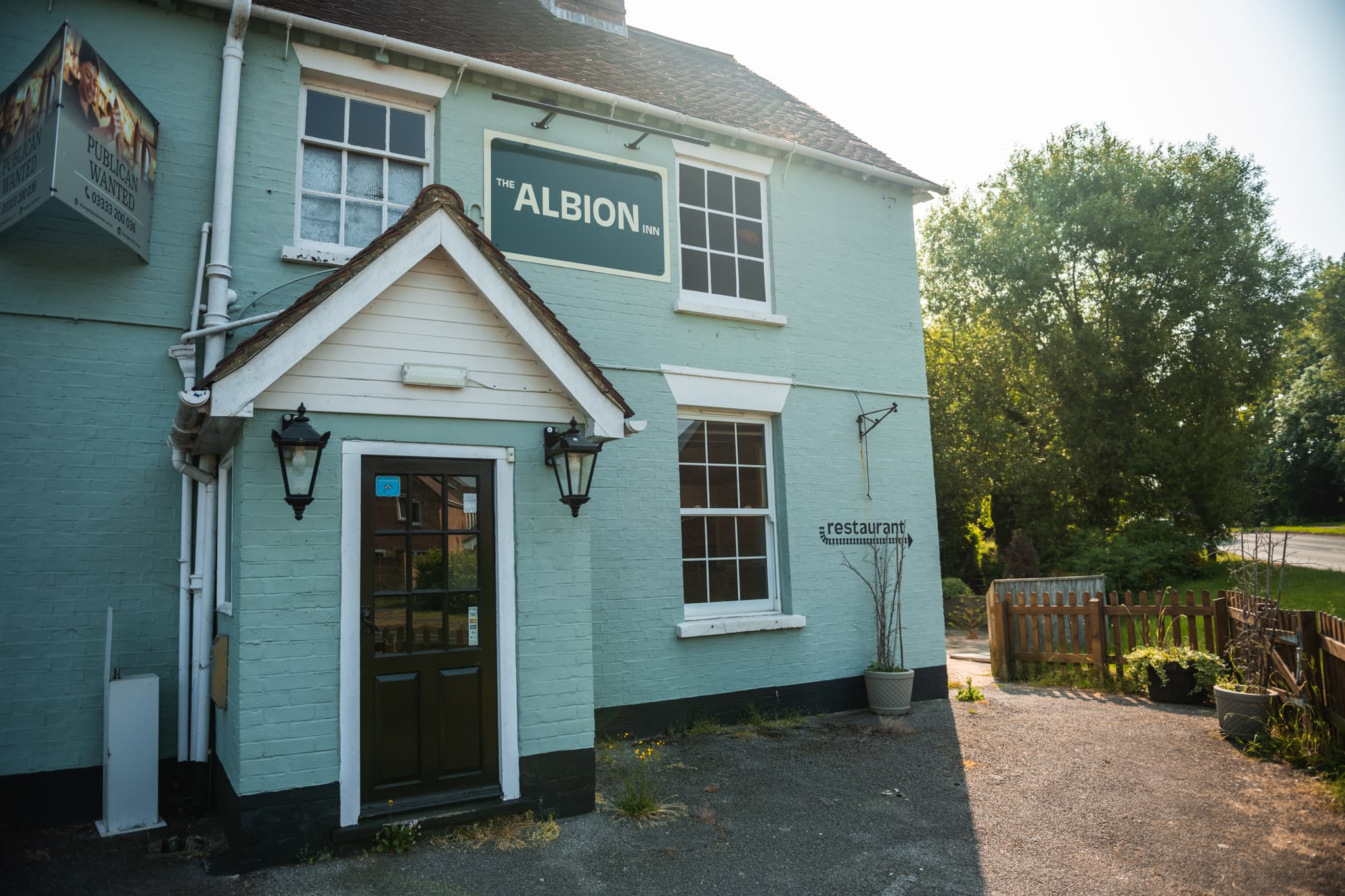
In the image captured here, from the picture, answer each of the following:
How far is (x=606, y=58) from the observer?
9820mm

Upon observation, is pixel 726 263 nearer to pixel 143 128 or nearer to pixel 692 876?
pixel 143 128

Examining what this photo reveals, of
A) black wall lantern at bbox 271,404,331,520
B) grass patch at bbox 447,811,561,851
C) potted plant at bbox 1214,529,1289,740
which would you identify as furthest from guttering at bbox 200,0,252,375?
potted plant at bbox 1214,529,1289,740

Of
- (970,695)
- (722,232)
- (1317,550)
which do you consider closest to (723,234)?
(722,232)

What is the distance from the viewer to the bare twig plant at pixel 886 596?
9.16 metres

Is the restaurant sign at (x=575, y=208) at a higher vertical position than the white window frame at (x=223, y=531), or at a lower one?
higher

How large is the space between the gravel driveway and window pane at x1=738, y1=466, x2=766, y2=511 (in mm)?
2625

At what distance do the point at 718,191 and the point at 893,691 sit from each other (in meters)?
5.94

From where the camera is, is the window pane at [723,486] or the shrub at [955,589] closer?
the window pane at [723,486]

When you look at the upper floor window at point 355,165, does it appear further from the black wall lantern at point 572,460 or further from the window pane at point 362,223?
the black wall lantern at point 572,460

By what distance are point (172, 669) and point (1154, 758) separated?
8.12 meters

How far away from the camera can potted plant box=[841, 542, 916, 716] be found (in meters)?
8.90

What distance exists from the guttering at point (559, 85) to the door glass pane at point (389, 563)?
15.2 ft

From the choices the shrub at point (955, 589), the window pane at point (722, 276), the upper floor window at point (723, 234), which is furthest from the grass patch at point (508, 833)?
the shrub at point (955, 589)

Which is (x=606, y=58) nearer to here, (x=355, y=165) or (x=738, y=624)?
(x=355, y=165)
